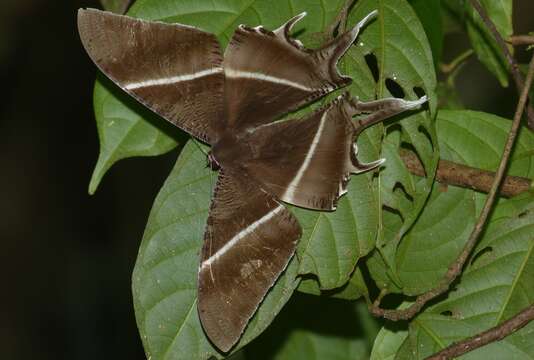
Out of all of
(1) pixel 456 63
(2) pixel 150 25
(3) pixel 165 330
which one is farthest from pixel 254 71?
(1) pixel 456 63

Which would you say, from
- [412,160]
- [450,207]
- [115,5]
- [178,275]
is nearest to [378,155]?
[412,160]

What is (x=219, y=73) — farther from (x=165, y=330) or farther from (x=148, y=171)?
(x=148, y=171)

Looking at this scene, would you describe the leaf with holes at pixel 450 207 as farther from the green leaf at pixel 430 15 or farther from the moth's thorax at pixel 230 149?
the moth's thorax at pixel 230 149

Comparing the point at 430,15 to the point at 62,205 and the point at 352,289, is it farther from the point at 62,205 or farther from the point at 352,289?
the point at 62,205

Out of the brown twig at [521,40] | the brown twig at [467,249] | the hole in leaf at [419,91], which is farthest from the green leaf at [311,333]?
the brown twig at [521,40]

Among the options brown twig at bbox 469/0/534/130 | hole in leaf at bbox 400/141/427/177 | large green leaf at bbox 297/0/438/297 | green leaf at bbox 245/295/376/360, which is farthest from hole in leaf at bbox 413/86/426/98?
green leaf at bbox 245/295/376/360

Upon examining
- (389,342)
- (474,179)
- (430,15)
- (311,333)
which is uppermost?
(430,15)
